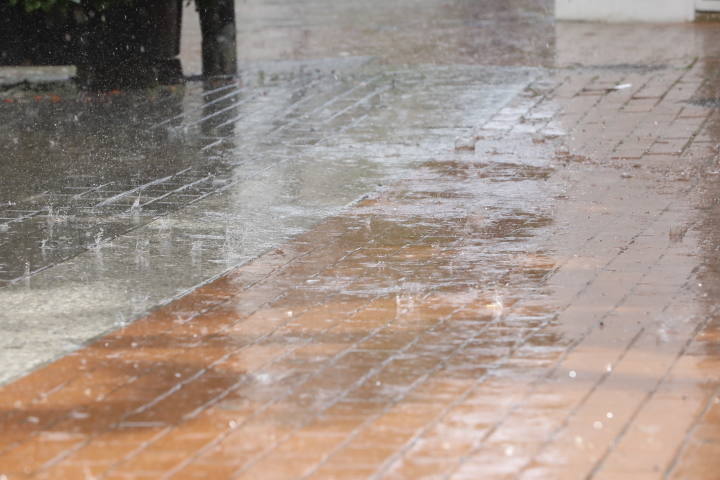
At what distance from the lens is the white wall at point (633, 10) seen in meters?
16.3

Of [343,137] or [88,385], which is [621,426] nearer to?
[88,385]

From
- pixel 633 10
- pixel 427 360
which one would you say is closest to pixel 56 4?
pixel 633 10

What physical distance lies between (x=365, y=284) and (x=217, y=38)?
7.61 m

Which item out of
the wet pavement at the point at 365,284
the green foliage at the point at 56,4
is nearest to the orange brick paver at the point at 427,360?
the wet pavement at the point at 365,284

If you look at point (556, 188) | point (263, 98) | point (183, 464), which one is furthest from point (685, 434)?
point (263, 98)

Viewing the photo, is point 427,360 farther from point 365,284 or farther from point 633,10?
point 633,10

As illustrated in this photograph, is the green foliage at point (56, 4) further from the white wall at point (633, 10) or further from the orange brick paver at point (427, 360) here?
the white wall at point (633, 10)

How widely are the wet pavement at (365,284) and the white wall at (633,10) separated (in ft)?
17.7

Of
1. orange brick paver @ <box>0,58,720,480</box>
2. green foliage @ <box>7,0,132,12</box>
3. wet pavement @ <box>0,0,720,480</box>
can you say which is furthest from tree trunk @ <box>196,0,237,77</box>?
orange brick paver @ <box>0,58,720,480</box>

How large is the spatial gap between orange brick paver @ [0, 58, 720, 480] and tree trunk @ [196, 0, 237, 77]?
579cm

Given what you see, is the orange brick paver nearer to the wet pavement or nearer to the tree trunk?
the wet pavement

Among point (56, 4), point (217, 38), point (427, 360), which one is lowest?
point (427, 360)

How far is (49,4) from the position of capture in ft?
38.7

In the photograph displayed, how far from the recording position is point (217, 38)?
12.7m
